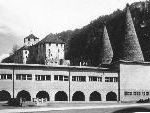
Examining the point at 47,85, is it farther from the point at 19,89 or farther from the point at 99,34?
the point at 99,34

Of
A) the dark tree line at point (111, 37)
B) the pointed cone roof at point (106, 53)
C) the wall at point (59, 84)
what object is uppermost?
the dark tree line at point (111, 37)

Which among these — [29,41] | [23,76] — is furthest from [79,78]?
[29,41]

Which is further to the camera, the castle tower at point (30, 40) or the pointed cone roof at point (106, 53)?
the castle tower at point (30, 40)

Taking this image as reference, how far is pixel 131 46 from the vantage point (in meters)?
54.9

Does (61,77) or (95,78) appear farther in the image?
(95,78)

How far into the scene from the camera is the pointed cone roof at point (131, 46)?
53.7 m

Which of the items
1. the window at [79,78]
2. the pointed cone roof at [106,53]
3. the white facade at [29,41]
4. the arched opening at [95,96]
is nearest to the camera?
the window at [79,78]

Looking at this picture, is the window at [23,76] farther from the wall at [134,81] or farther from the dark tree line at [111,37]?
the dark tree line at [111,37]

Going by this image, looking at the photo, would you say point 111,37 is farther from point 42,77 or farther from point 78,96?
point 42,77

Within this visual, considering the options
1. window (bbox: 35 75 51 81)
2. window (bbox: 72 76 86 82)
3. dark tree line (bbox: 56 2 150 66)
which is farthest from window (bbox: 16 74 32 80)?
dark tree line (bbox: 56 2 150 66)

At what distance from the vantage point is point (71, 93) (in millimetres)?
45250

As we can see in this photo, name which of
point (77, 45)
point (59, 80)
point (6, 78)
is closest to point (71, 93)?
point (59, 80)

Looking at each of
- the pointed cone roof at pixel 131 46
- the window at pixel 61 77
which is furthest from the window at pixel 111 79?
the window at pixel 61 77

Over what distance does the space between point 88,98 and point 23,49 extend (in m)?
87.0
